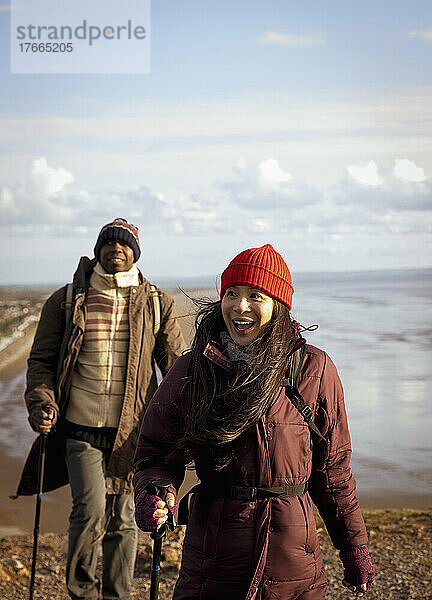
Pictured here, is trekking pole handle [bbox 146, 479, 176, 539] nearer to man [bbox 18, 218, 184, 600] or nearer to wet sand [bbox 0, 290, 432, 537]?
man [bbox 18, 218, 184, 600]

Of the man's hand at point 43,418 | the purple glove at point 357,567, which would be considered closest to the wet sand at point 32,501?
the man's hand at point 43,418

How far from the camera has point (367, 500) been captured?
8859mm

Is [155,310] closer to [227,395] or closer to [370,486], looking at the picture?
[227,395]

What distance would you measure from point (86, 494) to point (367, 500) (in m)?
4.60

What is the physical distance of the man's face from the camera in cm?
528

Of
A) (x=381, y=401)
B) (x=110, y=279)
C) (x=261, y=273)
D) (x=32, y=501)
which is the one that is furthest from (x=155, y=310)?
(x=381, y=401)

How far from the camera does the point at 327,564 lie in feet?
20.6

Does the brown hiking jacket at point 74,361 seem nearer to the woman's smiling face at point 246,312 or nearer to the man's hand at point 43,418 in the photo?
the man's hand at point 43,418

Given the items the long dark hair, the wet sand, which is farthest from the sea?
the long dark hair

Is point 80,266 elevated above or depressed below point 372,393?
above

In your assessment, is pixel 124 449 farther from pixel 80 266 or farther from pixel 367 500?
pixel 367 500

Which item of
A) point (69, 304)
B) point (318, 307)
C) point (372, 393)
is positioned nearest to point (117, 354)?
point (69, 304)

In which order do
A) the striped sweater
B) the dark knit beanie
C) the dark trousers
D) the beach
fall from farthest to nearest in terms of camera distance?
the beach
the dark knit beanie
the striped sweater
the dark trousers

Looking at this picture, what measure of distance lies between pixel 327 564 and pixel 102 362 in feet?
7.95
